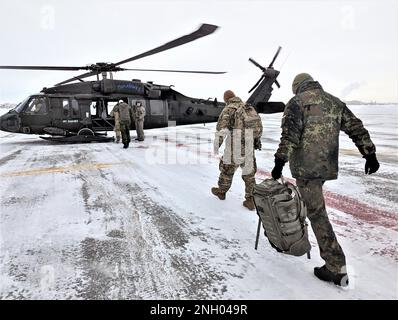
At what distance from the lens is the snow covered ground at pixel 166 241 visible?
2.39 meters

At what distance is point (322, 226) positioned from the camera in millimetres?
2527

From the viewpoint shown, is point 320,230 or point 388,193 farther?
point 388,193

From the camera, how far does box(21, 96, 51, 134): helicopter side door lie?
1181 cm

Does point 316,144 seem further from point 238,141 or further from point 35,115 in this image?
point 35,115

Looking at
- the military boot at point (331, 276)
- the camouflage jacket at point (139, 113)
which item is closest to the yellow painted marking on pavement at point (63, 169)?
the camouflage jacket at point (139, 113)

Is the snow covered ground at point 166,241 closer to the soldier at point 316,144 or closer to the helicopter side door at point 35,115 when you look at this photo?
the soldier at point 316,144

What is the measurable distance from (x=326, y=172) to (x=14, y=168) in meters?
7.22

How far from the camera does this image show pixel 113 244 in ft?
10.4

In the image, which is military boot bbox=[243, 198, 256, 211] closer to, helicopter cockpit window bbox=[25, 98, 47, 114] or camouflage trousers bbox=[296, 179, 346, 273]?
camouflage trousers bbox=[296, 179, 346, 273]

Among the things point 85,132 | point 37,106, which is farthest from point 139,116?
point 37,106

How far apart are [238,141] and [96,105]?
1012 centimetres
